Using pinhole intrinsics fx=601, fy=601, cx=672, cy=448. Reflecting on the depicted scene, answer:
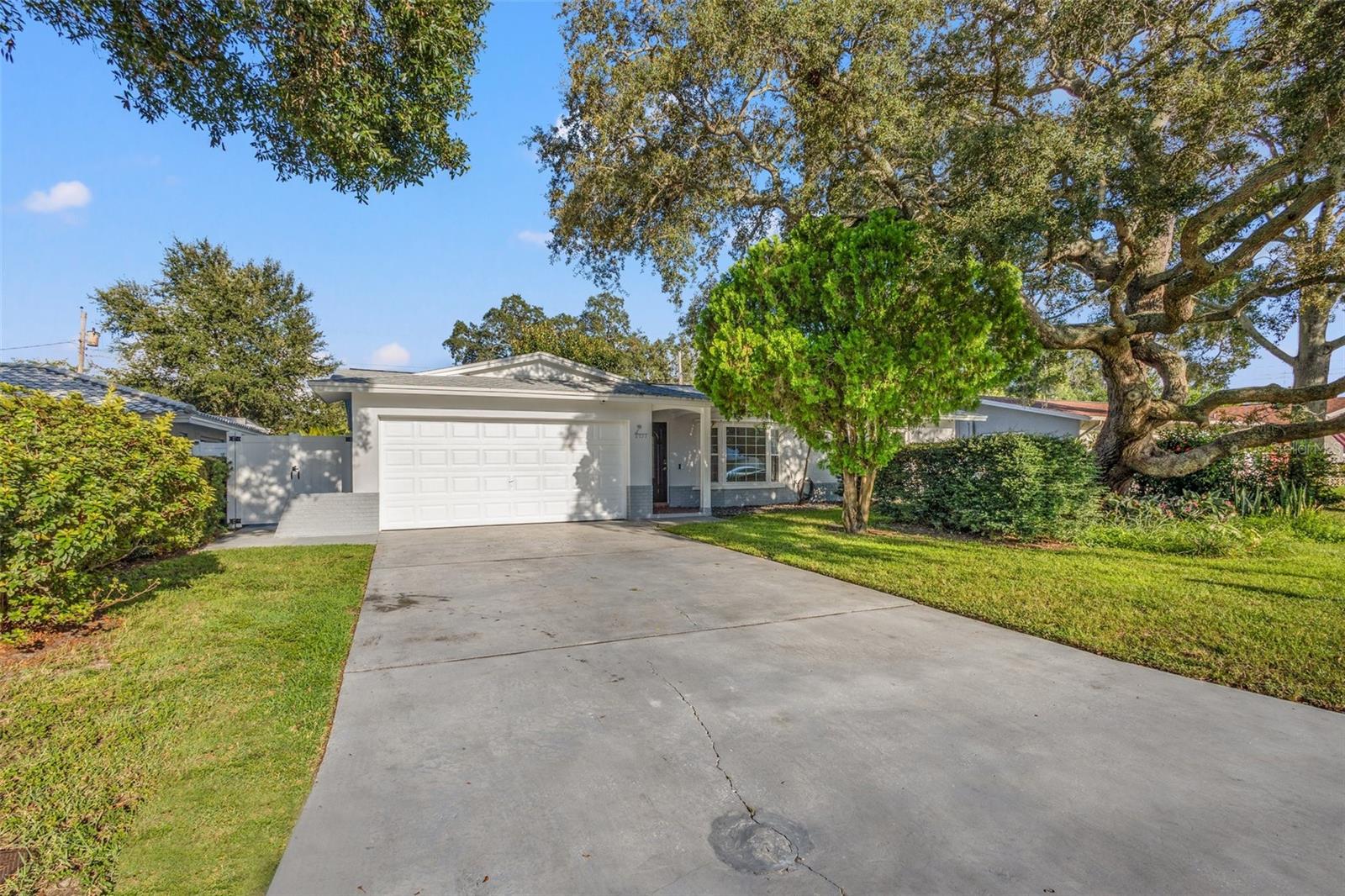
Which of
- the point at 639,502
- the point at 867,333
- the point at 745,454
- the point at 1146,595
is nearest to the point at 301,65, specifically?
the point at 867,333

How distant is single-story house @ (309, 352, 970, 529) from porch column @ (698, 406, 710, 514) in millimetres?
21

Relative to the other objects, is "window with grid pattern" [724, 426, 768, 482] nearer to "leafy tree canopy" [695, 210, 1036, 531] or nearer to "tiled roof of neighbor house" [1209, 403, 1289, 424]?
"leafy tree canopy" [695, 210, 1036, 531]

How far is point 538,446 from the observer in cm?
1273

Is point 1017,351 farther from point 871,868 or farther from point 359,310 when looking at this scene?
point 359,310

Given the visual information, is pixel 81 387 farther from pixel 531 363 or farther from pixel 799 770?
pixel 799 770

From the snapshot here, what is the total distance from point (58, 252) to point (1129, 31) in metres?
19.6

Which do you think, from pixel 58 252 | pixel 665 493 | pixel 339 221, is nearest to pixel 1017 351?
pixel 665 493

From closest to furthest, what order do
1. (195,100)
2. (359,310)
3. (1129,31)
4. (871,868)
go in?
(871,868), (195,100), (1129,31), (359,310)

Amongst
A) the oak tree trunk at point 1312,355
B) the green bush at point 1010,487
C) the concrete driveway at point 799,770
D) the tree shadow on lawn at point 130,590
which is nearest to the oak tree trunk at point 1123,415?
the green bush at point 1010,487

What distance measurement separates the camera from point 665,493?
621 inches

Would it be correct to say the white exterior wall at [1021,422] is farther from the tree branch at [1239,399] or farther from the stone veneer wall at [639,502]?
the stone veneer wall at [639,502]

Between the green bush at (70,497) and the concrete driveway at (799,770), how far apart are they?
2029mm

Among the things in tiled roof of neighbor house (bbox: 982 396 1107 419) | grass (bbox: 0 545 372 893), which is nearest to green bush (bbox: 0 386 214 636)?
grass (bbox: 0 545 372 893)

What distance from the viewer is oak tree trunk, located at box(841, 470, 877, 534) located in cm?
1045
